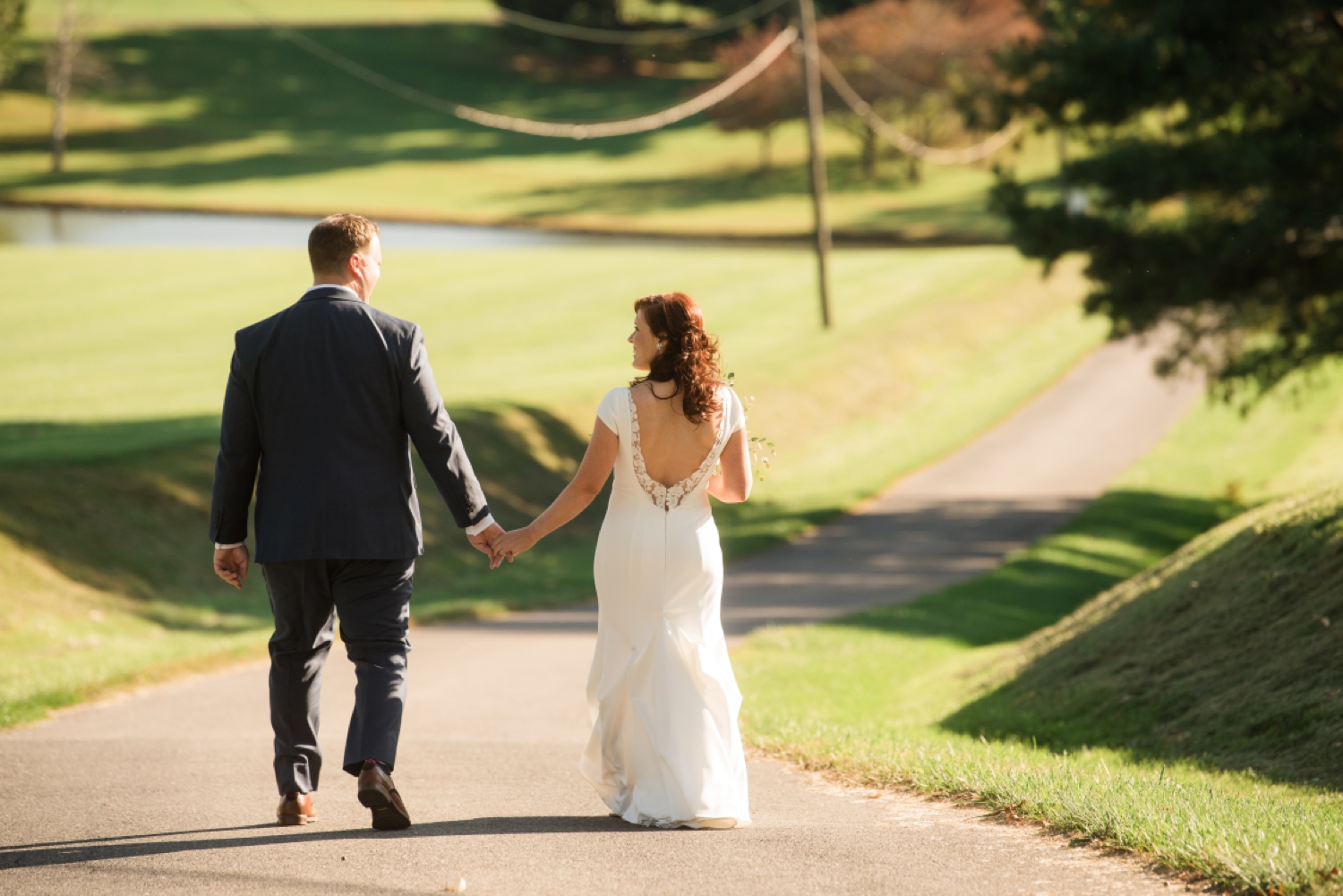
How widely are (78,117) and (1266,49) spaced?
70457 millimetres

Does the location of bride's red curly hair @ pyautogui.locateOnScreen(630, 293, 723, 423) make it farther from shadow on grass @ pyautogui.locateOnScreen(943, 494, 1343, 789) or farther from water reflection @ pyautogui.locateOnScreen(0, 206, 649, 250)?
water reflection @ pyautogui.locateOnScreen(0, 206, 649, 250)

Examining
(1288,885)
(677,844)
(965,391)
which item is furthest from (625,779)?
(965,391)

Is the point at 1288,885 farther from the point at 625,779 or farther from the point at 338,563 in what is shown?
the point at 338,563

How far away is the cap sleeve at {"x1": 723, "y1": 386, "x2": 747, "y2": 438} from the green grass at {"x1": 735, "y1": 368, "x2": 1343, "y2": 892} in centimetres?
182

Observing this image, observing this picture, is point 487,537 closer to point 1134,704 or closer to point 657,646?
point 657,646

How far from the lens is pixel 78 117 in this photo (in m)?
74.4

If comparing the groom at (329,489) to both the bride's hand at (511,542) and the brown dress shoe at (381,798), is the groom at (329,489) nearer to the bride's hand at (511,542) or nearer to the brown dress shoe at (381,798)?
the brown dress shoe at (381,798)

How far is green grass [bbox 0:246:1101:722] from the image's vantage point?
47.1 ft

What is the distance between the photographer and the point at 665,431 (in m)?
5.70

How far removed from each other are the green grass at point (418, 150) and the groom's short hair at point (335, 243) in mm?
50507

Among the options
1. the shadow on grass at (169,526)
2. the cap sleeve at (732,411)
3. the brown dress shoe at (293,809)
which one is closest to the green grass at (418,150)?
the shadow on grass at (169,526)

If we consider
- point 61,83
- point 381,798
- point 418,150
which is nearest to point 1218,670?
point 381,798

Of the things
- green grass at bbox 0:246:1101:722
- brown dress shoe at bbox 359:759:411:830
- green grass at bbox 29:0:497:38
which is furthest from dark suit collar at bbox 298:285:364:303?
green grass at bbox 29:0:497:38

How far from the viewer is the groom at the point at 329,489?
5234 millimetres
